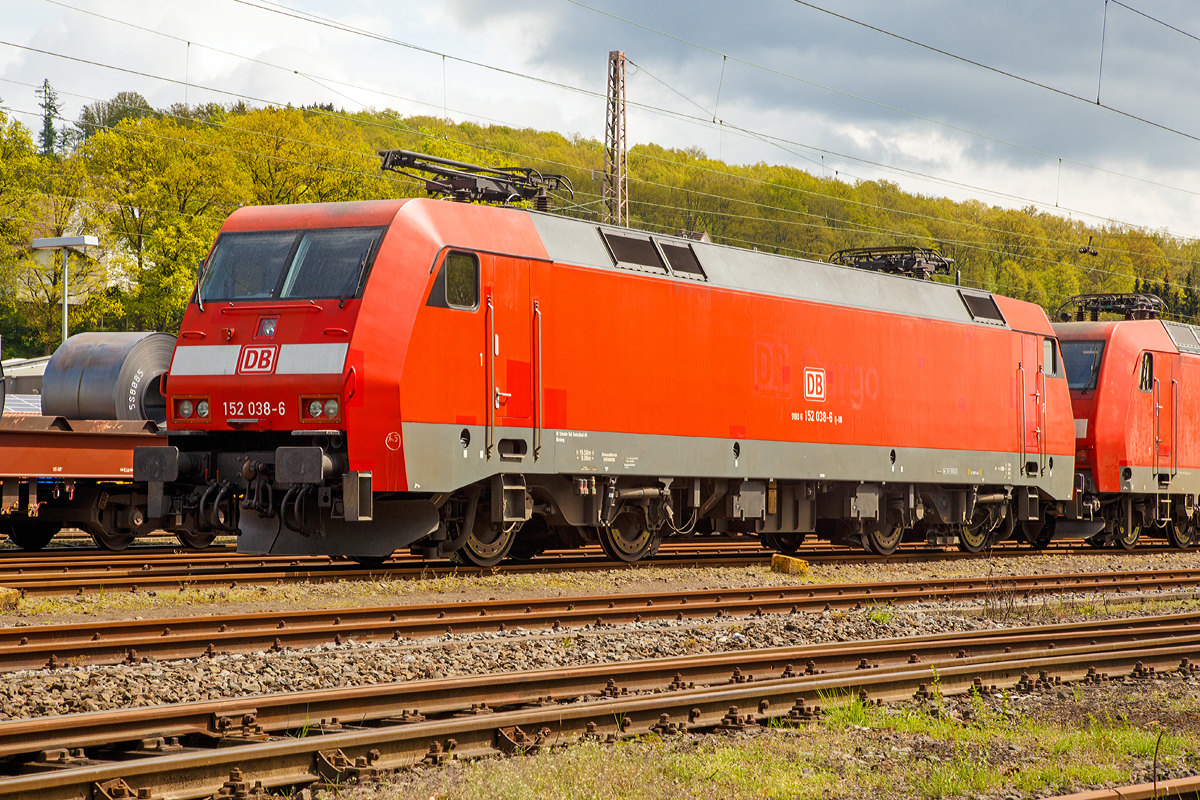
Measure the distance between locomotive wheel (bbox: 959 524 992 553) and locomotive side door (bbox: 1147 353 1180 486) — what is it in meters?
4.54

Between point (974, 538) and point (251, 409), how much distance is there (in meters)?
13.1

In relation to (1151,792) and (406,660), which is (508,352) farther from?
(1151,792)

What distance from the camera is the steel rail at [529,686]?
5602 millimetres

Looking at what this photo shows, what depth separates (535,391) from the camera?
518 inches

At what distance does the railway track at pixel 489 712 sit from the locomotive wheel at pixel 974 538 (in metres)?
9.89

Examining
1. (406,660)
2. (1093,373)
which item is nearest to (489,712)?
(406,660)

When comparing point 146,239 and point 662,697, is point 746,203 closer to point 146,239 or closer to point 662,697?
point 146,239

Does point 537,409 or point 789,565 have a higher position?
point 537,409

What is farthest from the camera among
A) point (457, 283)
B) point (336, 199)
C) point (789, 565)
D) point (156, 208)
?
point (336, 199)

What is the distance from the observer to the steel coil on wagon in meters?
17.5

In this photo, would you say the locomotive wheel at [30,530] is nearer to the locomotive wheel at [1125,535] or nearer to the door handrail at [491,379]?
the door handrail at [491,379]

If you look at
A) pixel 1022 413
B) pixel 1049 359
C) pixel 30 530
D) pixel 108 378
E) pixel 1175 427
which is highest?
pixel 1049 359

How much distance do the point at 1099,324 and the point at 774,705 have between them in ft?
58.5

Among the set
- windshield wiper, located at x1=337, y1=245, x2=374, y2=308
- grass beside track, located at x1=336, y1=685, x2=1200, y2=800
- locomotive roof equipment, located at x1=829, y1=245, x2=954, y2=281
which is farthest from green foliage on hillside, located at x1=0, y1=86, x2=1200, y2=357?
grass beside track, located at x1=336, y1=685, x2=1200, y2=800
